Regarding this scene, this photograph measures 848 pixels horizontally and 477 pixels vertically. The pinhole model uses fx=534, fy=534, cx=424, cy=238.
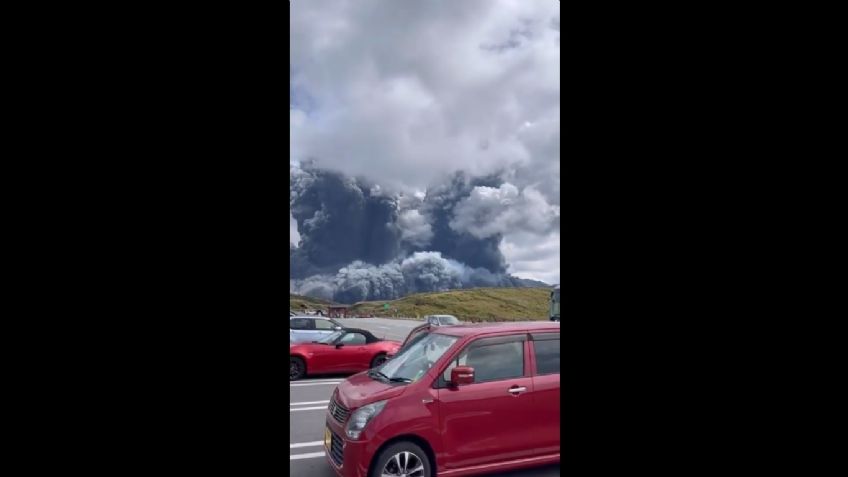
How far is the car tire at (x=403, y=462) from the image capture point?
13.3 feet

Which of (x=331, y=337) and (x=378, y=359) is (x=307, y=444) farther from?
(x=331, y=337)

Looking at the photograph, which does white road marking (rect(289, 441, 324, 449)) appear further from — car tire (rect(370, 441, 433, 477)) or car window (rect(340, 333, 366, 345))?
car window (rect(340, 333, 366, 345))

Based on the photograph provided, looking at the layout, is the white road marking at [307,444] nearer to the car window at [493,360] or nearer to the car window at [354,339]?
the car window at [493,360]

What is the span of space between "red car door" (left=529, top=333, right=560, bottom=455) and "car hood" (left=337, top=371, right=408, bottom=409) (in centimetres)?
118

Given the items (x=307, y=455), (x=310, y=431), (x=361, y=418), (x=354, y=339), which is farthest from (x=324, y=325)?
(x=361, y=418)

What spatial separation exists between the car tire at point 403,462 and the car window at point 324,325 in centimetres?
893

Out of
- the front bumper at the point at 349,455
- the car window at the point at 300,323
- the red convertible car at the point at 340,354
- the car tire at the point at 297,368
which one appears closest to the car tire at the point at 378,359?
the red convertible car at the point at 340,354
